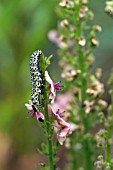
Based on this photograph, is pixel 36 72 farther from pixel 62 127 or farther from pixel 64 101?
pixel 64 101

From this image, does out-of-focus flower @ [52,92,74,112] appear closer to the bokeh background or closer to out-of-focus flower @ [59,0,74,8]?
out-of-focus flower @ [59,0,74,8]

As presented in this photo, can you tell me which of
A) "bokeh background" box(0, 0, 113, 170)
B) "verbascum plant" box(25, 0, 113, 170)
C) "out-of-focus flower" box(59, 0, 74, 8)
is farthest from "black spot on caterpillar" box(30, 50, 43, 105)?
"bokeh background" box(0, 0, 113, 170)

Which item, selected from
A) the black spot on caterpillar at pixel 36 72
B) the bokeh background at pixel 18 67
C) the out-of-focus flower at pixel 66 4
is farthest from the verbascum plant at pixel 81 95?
the bokeh background at pixel 18 67

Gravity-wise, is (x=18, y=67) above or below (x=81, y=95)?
above

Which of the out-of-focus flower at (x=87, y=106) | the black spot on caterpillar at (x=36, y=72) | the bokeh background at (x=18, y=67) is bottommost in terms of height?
the black spot on caterpillar at (x=36, y=72)

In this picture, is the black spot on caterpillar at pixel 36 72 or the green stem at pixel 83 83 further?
the green stem at pixel 83 83

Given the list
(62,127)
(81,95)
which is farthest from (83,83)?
(62,127)

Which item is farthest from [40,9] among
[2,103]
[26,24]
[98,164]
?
[98,164]

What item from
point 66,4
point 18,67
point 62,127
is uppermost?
point 18,67

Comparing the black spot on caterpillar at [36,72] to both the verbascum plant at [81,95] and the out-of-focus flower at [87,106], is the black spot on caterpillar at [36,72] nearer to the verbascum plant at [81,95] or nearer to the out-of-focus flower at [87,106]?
the verbascum plant at [81,95]

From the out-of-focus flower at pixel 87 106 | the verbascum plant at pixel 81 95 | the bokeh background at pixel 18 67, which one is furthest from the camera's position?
the bokeh background at pixel 18 67
